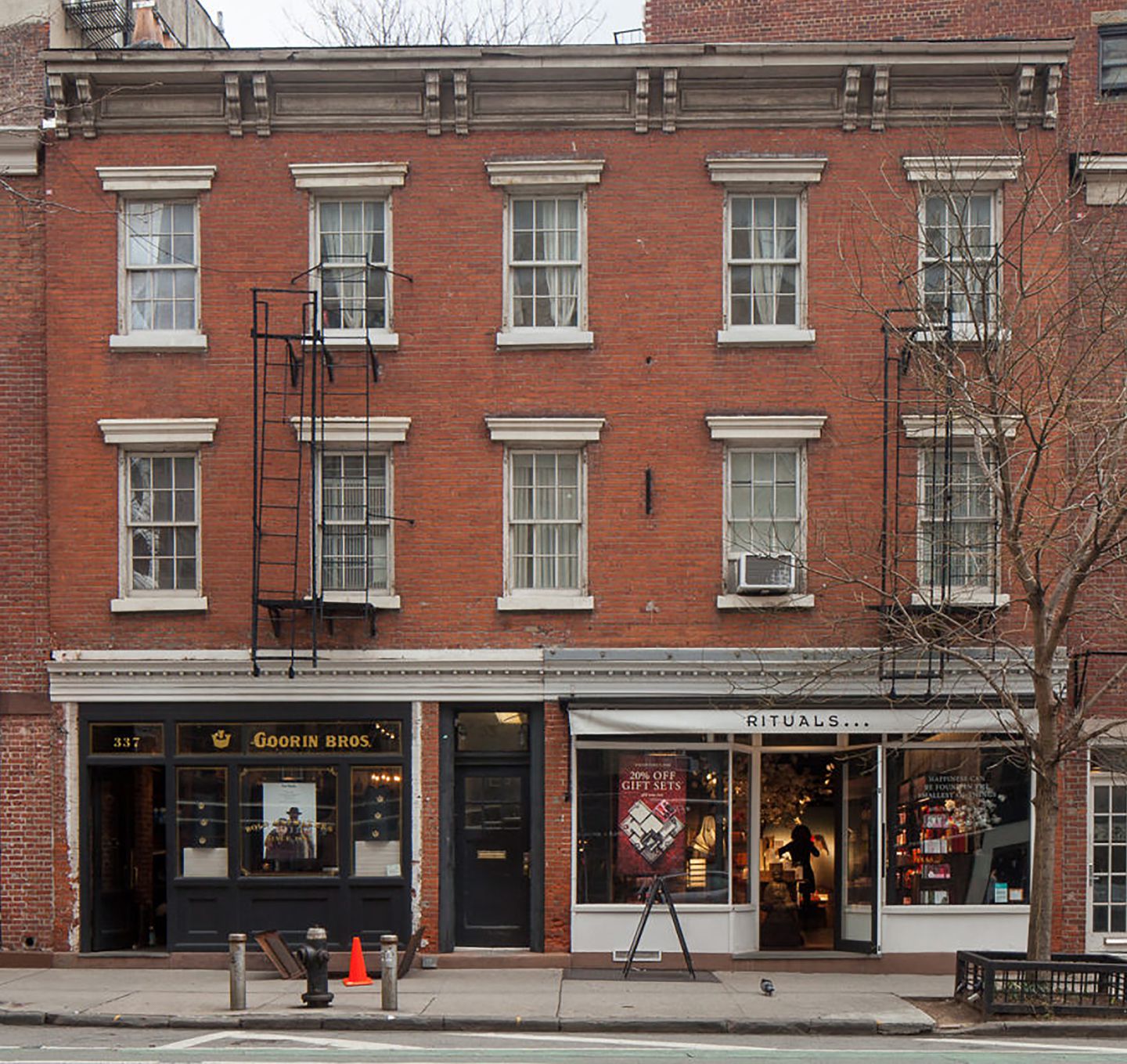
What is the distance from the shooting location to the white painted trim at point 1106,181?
18.2 meters

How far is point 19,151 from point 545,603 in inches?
345

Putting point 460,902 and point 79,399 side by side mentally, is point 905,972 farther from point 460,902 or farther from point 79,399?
point 79,399

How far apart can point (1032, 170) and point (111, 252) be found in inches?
453

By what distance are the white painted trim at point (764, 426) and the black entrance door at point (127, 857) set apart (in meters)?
8.28

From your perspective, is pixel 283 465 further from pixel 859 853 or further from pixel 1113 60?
A: pixel 1113 60

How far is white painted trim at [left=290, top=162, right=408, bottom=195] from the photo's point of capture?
18125mm

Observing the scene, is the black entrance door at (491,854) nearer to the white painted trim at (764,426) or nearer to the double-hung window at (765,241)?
the white painted trim at (764,426)

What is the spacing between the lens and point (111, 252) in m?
18.3

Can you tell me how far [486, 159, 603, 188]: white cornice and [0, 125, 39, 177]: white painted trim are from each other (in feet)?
18.8

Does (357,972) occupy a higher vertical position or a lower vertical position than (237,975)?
lower

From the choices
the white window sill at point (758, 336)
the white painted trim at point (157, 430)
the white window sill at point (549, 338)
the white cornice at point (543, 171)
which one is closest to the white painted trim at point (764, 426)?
the white window sill at point (758, 336)

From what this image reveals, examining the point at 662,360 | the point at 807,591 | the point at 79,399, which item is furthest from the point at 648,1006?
the point at 79,399

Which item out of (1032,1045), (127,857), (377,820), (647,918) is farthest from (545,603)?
(1032,1045)

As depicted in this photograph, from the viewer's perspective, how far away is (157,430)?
1803cm
